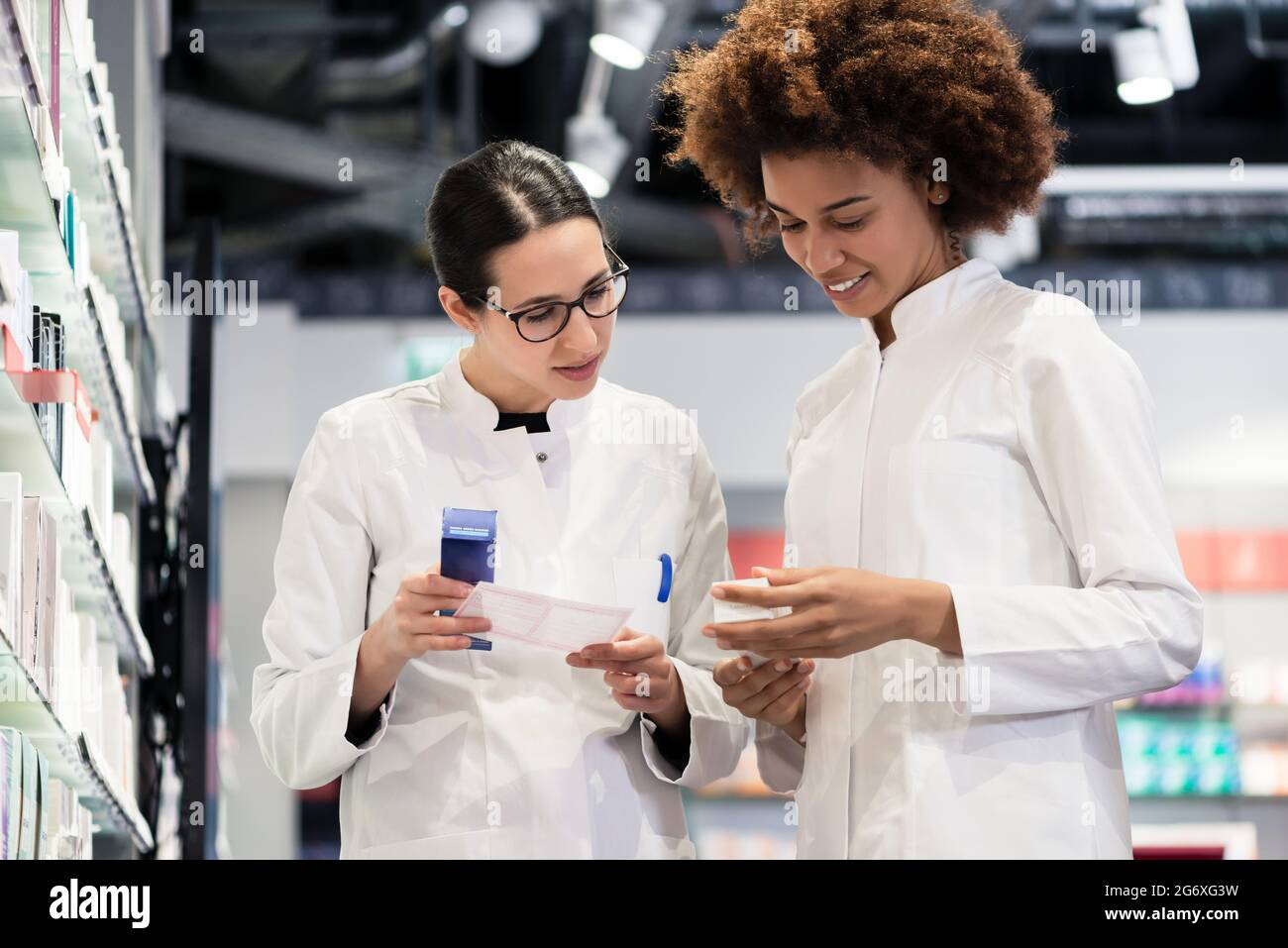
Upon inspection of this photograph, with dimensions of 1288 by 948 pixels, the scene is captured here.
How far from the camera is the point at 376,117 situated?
28.9 feet

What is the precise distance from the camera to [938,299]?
2.25 m

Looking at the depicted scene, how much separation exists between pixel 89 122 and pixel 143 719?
1.95m

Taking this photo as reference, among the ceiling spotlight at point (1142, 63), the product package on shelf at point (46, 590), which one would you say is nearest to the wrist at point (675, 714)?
the product package on shelf at point (46, 590)

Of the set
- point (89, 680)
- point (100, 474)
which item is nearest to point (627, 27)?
point (100, 474)

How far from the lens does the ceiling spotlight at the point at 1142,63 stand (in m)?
6.34

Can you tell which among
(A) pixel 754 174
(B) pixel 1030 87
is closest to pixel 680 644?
(A) pixel 754 174

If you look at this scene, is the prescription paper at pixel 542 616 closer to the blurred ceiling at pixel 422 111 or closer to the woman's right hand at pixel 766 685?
the woman's right hand at pixel 766 685

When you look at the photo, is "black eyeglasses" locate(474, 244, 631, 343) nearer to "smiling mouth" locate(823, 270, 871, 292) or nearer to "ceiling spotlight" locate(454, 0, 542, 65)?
"smiling mouth" locate(823, 270, 871, 292)

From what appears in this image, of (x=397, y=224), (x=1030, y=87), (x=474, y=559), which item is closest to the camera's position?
(x=474, y=559)

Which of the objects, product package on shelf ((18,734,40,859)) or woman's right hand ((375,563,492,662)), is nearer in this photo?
woman's right hand ((375,563,492,662))

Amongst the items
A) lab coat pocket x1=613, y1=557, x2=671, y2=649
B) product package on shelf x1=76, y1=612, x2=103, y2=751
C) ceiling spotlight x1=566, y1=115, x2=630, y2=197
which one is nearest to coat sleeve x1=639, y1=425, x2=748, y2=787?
lab coat pocket x1=613, y1=557, x2=671, y2=649

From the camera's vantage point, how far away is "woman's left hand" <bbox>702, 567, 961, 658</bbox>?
6.25ft

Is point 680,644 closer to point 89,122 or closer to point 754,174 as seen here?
point 754,174

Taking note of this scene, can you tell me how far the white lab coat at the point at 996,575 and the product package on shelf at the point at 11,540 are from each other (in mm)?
1066
